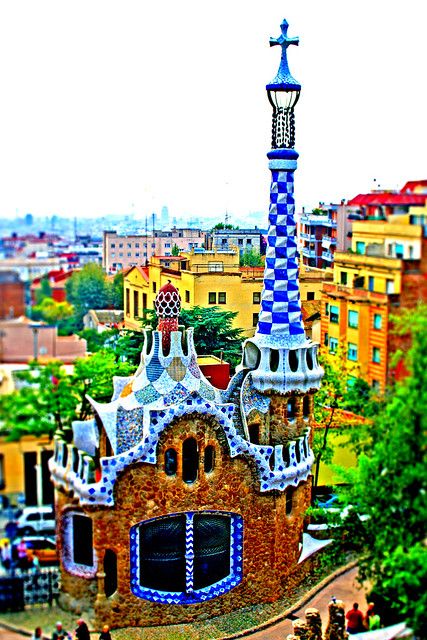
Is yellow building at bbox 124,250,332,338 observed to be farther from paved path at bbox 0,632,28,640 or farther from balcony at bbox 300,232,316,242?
paved path at bbox 0,632,28,640

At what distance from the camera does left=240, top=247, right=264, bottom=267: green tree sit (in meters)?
16.5

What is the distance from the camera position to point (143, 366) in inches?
459

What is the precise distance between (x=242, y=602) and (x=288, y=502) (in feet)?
4.57

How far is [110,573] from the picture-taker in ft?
35.6

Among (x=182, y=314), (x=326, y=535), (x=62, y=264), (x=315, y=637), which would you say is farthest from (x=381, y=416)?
(x=182, y=314)

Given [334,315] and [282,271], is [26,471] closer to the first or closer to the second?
[282,271]

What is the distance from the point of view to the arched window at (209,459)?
1096 cm

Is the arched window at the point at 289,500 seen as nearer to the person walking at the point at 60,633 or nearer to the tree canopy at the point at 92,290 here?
the person walking at the point at 60,633

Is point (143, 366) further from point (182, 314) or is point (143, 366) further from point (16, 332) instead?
point (182, 314)

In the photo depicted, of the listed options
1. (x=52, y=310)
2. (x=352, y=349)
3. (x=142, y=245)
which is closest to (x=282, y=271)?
(x=352, y=349)

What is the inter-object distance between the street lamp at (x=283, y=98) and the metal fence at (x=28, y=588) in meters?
5.91

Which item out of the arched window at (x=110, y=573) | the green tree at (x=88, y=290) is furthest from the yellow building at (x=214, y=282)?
the arched window at (x=110, y=573)

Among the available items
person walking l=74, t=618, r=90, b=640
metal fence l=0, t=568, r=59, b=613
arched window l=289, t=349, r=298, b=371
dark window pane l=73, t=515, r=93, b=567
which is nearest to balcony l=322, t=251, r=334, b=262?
arched window l=289, t=349, r=298, b=371

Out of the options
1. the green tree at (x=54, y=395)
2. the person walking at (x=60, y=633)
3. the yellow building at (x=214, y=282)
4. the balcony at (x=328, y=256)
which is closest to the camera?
the green tree at (x=54, y=395)
